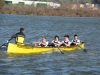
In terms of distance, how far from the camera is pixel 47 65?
19.3 meters

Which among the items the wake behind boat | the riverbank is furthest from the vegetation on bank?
the wake behind boat

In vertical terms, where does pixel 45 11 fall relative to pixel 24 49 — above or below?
below

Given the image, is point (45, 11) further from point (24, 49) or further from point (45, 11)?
point (24, 49)

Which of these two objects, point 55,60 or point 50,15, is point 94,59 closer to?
point 55,60

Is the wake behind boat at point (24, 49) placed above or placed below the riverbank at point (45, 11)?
above

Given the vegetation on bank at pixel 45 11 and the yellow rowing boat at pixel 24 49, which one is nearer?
the yellow rowing boat at pixel 24 49

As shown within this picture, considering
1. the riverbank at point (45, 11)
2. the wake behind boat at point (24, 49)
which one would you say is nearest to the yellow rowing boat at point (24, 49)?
the wake behind boat at point (24, 49)

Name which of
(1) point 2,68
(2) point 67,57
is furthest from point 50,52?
(1) point 2,68

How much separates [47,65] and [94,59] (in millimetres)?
3924

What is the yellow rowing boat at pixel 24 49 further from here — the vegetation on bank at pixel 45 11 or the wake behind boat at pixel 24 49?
the vegetation on bank at pixel 45 11

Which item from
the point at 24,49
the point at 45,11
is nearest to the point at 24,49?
the point at 24,49

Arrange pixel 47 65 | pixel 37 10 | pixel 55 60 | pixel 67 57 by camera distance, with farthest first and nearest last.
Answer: pixel 37 10 < pixel 67 57 < pixel 55 60 < pixel 47 65

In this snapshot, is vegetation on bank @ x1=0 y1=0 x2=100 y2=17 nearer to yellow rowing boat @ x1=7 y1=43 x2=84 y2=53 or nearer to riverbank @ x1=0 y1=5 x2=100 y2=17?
riverbank @ x1=0 y1=5 x2=100 y2=17

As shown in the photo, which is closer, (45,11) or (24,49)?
(24,49)
